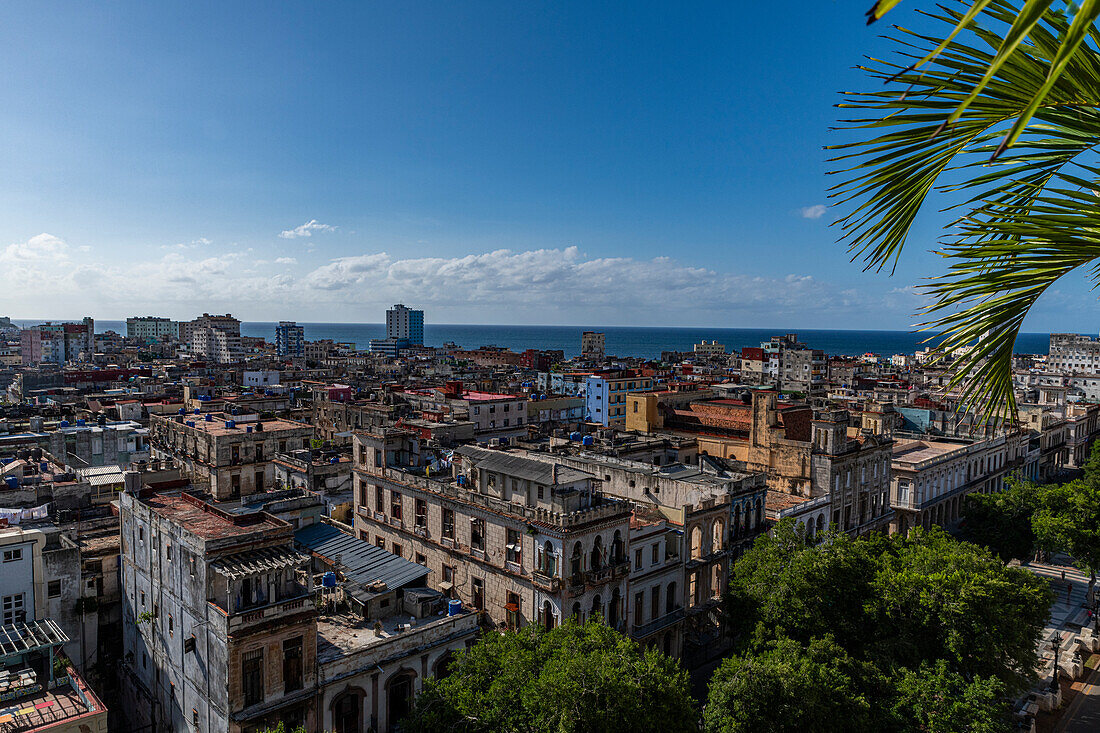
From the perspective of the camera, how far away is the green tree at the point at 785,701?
95.1ft

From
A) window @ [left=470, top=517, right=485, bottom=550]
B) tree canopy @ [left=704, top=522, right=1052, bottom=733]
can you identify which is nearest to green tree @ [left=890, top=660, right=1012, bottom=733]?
tree canopy @ [left=704, top=522, right=1052, bottom=733]

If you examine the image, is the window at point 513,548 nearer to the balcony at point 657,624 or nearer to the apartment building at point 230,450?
the balcony at point 657,624

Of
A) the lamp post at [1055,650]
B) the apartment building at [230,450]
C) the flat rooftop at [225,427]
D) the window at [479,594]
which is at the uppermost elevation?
the flat rooftop at [225,427]

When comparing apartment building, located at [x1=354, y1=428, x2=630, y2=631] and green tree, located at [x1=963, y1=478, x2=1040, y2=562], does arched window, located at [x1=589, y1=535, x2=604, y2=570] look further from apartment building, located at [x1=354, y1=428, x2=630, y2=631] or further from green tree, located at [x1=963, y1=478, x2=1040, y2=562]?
green tree, located at [x1=963, y1=478, x2=1040, y2=562]

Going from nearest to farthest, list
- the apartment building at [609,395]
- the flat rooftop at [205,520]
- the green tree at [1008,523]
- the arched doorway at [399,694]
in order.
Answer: the flat rooftop at [205,520] < the arched doorway at [399,694] < the green tree at [1008,523] < the apartment building at [609,395]

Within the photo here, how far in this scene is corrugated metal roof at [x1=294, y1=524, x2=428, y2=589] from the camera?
38.4 m

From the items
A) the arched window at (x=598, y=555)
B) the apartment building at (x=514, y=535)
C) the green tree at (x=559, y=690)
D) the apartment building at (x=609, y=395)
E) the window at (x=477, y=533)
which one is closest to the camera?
the green tree at (x=559, y=690)

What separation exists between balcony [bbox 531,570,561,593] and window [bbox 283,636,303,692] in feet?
42.9

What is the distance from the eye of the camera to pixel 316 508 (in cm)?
4731

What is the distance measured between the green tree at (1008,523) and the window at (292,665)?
192 ft

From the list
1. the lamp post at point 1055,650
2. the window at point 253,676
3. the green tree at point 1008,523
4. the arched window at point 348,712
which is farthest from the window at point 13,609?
the green tree at point 1008,523

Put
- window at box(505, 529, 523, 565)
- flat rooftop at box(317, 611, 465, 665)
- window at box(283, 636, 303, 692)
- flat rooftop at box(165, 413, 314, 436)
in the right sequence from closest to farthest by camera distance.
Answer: window at box(283, 636, 303, 692)
flat rooftop at box(317, 611, 465, 665)
window at box(505, 529, 523, 565)
flat rooftop at box(165, 413, 314, 436)

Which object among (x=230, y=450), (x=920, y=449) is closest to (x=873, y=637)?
(x=230, y=450)

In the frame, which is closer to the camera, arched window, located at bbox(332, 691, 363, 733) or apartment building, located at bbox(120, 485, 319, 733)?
apartment building, located at bbox(120, 485, 319, 733)
